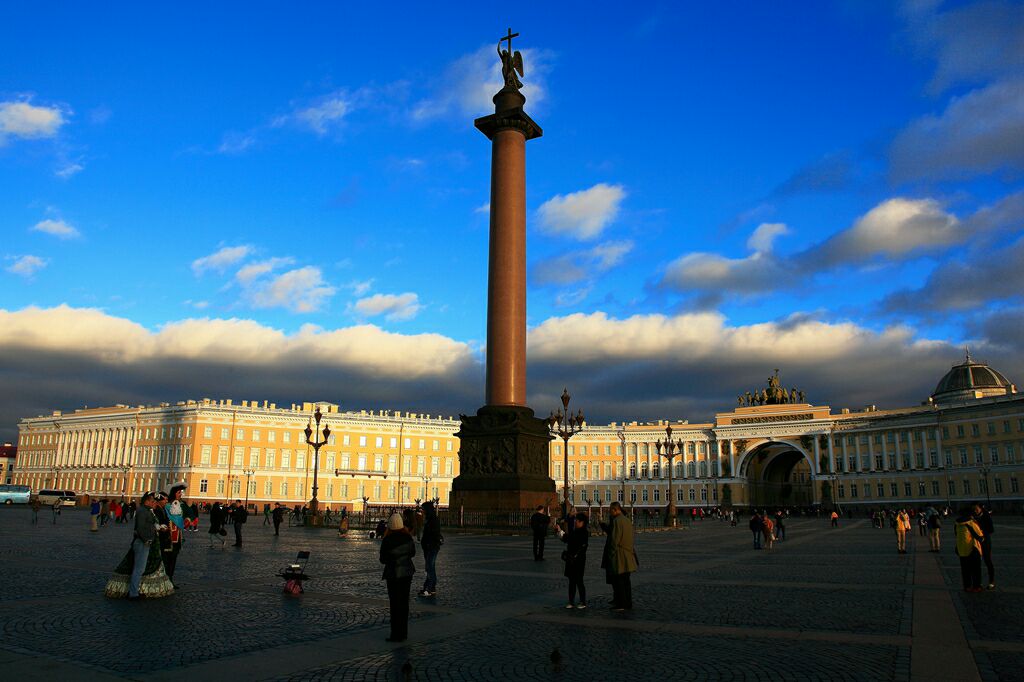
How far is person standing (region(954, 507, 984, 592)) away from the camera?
46.2 ft

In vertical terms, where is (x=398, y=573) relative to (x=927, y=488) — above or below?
below

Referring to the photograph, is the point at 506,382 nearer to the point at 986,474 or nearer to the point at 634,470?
the point at 986,474

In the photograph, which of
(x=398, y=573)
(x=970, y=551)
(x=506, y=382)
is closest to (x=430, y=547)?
(x=398, y=573)

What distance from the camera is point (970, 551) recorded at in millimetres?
14094

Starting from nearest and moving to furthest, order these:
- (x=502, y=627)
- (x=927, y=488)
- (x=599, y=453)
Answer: (x=502, y=627), (x=927, y=488), (x=599, y=453)

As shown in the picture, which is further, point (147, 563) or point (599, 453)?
point (599, 453)

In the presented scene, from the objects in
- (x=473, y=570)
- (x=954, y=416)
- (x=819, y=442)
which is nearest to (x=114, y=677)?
(x=473, y=570)

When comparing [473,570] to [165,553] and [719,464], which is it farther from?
[719,464]

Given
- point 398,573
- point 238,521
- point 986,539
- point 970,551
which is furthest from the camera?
point 238,521

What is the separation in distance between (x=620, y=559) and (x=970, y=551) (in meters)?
7.05

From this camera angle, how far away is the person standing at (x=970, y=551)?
46.2 feet

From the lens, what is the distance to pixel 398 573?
9320 mm

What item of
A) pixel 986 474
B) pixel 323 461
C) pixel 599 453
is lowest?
pixel 986 474

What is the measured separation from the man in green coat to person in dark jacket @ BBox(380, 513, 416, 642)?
131 inches
